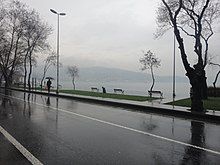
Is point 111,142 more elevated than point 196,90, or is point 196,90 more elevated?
point 196,90

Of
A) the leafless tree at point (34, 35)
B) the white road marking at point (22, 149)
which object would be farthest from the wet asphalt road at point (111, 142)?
the leafless tree at point (34, 35)

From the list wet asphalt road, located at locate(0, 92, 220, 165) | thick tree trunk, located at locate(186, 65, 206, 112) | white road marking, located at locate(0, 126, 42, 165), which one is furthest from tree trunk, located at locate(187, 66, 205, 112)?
white road marking, located at locate(0, 126, 42, 165)

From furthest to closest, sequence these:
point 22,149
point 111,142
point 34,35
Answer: point 34,35
point 111,142
point 22,149

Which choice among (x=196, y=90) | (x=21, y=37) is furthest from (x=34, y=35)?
(x=196, y=90)

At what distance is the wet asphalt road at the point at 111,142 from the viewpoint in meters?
7.17

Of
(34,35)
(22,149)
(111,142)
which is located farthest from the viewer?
(34,35)

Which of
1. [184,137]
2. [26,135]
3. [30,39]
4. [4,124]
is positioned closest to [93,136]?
[26,135]

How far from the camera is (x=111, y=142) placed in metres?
9.01

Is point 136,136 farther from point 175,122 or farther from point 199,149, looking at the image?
point 175,122

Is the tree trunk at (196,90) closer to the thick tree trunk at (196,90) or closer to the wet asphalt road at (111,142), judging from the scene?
the thick tree trunk at (196,90)

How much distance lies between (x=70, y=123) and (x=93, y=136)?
3.10 meters

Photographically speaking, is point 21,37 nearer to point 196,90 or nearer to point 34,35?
point 34,35

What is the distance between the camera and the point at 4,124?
1254 centimetres

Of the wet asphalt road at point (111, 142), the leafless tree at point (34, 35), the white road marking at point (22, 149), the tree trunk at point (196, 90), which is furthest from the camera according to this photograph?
the leafless tree at point (34, 35)
